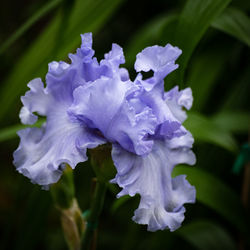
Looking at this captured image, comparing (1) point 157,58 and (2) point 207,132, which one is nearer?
(1) point 157,58

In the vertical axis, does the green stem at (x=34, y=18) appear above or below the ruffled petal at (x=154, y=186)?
above

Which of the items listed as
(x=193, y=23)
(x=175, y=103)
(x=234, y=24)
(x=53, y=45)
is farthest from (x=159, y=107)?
(x=53, y=45)

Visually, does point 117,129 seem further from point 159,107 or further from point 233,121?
point 233,121

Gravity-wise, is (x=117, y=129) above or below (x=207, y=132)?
above

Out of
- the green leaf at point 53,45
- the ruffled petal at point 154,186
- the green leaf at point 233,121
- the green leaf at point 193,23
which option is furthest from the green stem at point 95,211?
the green leaf at point 233,121

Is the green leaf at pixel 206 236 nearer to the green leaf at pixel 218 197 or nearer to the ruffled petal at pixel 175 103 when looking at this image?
the green leaf at pixel 218 197

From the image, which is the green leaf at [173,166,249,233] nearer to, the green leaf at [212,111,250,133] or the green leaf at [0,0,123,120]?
the green leaf at [212,111,250,133]
